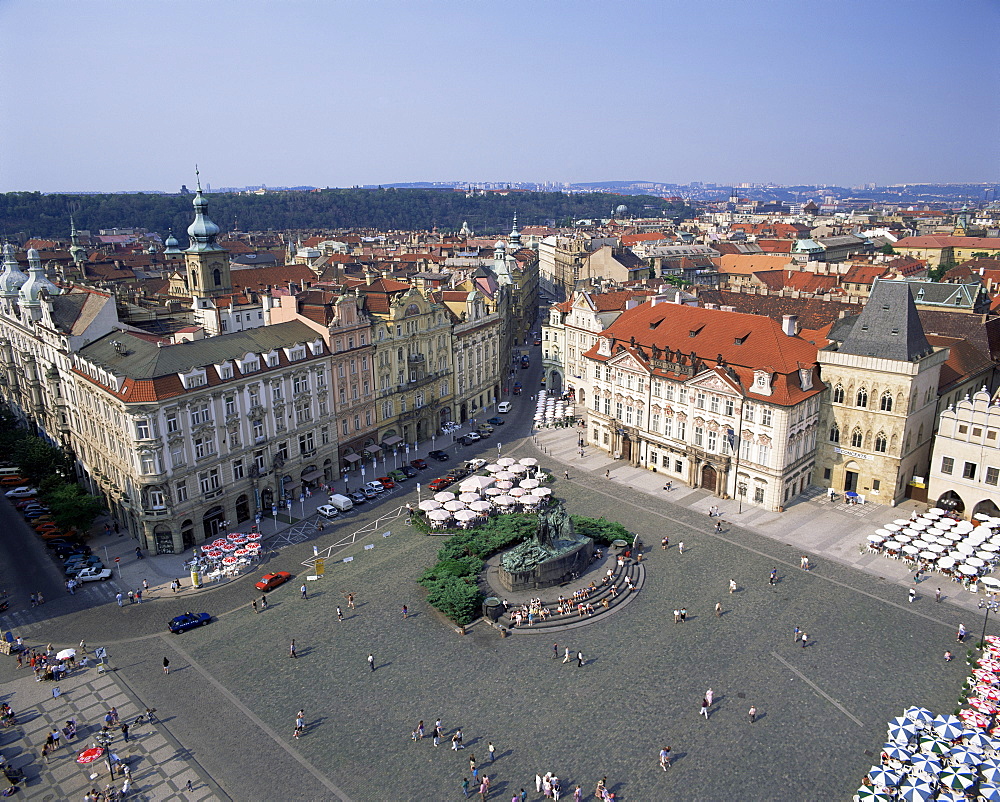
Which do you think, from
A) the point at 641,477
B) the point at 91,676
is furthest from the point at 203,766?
the point at 641,477

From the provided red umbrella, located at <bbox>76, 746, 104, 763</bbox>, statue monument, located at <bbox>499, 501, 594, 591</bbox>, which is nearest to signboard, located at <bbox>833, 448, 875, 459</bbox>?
statue monument, located at <bbox>499, 501, 594, 591</bbox>

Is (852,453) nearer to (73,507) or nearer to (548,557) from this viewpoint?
(548,557)

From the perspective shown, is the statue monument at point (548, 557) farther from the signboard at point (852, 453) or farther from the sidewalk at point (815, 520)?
the signboard at point (852, 453)

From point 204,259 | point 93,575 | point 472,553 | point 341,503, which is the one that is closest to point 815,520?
point 472,553

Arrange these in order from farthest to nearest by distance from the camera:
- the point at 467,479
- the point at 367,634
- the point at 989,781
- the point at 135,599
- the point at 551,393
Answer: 1. the point at 551,393
2. the point at 467,479
3. the point at 135,599
4. the point at 367,634
5. the point at 989,781

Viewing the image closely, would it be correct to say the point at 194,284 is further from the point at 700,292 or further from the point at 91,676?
the point at 700,292

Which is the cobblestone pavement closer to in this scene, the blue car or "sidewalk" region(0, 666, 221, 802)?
"sidewalk" region(0, 666, 221, 802)
